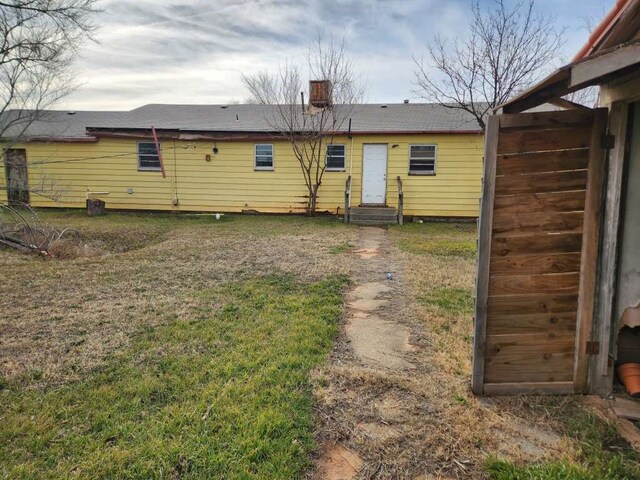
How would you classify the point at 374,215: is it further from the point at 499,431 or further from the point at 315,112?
the point at 499,431

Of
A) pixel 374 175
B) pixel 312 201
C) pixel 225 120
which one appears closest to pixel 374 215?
pixel 374 175

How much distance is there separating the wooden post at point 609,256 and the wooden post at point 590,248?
40 mm

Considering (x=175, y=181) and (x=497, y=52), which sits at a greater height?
(x=497, y=52)

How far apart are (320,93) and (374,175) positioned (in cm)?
385

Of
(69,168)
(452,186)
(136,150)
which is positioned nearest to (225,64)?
(136,150)

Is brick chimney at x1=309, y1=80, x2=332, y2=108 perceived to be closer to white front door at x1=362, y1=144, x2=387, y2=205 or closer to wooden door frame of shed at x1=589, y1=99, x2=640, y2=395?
white front door at x1=362, y1=144, x2=387, y2=205

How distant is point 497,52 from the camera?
35.2 ft

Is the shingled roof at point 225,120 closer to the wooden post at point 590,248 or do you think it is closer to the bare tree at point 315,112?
the bare tree at point 315,112

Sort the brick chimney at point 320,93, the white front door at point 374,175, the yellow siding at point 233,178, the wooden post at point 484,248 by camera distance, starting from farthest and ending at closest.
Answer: the brick chimney at point 320,93 < the white front door at point 374,175 < the yellow siding at point 233,178 < the wooden post at point 484,248

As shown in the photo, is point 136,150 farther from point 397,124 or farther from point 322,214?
point 397,124

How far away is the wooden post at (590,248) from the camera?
8.20ft

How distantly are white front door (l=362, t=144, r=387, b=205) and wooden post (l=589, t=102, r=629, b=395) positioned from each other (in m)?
11.2

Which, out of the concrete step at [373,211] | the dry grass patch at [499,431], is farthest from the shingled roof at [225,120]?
the dry grass patch at [499,431]

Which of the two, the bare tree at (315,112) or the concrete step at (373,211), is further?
the bare tree at (315,112)
